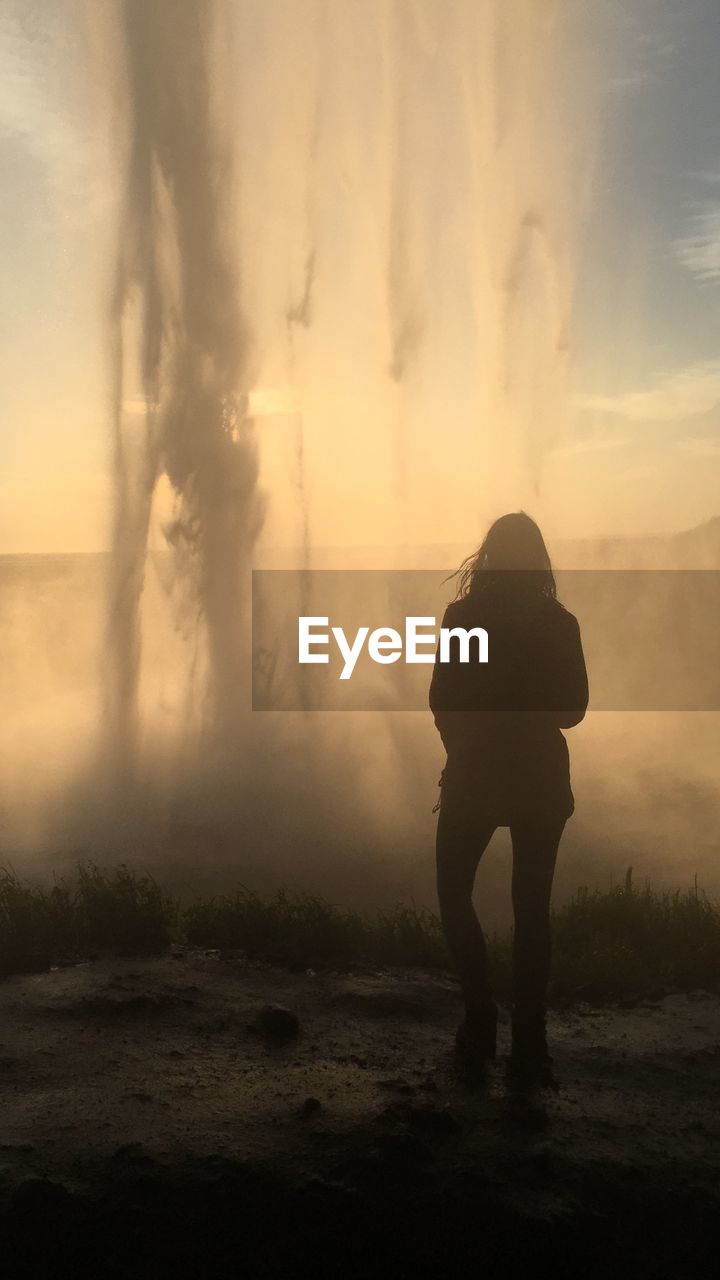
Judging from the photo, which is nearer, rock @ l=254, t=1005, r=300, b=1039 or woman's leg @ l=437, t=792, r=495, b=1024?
woman's leg @ l=437, t=792, r=495, b=1024

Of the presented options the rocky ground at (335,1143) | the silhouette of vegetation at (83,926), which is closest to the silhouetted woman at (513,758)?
the rocky ground at (335,1143)

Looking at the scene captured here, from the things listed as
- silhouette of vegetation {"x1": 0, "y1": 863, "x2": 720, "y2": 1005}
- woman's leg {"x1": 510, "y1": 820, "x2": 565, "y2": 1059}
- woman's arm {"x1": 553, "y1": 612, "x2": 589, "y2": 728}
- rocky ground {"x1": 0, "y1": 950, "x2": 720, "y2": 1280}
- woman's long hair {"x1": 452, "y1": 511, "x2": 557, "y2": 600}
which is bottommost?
rocky ground {"x1": 0, "y1": 950, "x2": 720, "y2": 1280}

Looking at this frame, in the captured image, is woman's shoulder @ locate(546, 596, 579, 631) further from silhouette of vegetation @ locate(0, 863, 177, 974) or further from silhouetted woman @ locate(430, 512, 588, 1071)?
silhouette of vegetation @ locate(0, 863, 177, 974)

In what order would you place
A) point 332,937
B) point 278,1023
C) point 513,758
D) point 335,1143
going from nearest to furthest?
point 335,1143 → point 513,758 → point 278,1023 → point 332,937

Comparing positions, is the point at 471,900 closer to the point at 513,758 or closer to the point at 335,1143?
the point at 513,758

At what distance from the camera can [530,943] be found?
4.04 meters

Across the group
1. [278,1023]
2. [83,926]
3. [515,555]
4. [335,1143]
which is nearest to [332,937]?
[278,1023]

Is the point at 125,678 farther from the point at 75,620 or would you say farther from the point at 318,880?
the point at 75,620

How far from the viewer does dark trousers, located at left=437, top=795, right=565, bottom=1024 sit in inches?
156

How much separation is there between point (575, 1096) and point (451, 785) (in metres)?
1.34

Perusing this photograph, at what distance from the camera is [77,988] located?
198 inches

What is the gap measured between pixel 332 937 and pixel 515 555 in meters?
2.97

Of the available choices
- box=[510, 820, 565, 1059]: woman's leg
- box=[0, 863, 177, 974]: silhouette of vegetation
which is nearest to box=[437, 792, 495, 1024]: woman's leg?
box=[510, 820, 565, 1059]: woman's leg

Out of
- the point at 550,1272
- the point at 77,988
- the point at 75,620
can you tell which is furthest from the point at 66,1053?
the point at 75,620
